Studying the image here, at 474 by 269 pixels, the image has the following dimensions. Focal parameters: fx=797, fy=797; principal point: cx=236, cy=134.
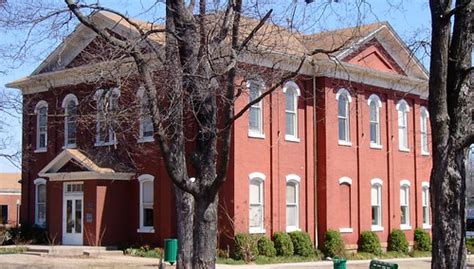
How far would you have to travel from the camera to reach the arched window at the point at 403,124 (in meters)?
37.7

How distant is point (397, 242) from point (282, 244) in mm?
7693

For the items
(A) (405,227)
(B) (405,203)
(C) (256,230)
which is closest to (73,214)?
(C) (256,230)

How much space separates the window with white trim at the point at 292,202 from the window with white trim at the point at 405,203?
7290 millimetres

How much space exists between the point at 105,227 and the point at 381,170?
12.8 metres

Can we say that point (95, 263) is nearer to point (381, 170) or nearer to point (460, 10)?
point (381, 170)

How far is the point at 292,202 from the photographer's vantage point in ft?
107

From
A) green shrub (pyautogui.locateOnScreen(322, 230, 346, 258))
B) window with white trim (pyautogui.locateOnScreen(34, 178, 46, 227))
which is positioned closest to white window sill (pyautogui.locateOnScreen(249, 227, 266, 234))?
green shrub (pyautogui.locateOnScreen(322, 230, 346, 258))

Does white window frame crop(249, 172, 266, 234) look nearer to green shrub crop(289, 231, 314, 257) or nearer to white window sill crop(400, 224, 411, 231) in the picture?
green shrub crop(289, 231, 314, 257)

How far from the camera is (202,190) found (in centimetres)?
1342

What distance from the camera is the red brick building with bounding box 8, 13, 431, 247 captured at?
101ft

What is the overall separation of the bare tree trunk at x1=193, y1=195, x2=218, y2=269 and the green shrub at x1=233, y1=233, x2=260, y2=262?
15284 millimetres

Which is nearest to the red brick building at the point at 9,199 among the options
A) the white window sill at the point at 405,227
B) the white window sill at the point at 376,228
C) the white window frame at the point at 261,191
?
the white window sill at the point at 405,227

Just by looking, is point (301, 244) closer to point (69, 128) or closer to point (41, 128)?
point (69, 128)

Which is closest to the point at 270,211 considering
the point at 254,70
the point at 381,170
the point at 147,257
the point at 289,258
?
the point at 289,258
